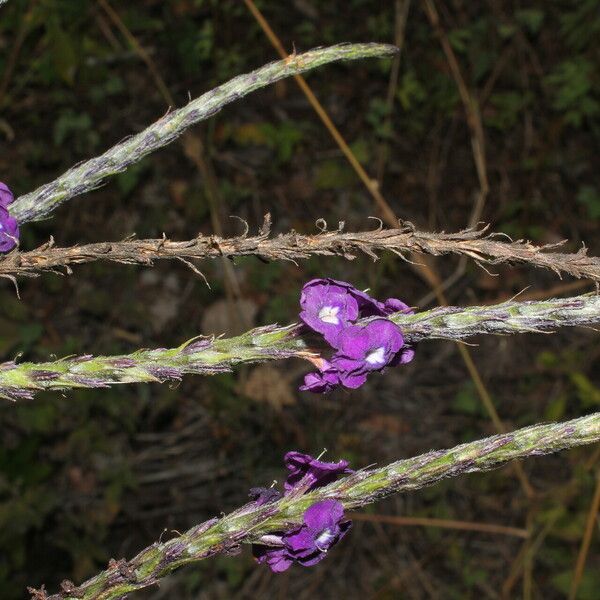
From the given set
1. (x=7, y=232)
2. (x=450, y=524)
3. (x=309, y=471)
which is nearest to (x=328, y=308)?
(x=309, y=471)

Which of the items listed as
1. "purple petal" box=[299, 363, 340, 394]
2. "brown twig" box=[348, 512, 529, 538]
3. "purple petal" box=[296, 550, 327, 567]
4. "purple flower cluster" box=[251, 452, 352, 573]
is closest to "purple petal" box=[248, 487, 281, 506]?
"purple flower cluster" box=[251, 452, 352, 573]

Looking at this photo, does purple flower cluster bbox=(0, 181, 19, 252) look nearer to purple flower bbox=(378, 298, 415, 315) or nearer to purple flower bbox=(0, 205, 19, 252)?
purple flower bbox=(0, 205, 19, 252)

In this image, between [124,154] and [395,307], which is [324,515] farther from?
[124,154]

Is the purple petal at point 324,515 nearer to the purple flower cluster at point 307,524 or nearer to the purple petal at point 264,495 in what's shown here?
the purple flower cluster at point 307,524

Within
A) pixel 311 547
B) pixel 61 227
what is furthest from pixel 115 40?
pixel 311 547

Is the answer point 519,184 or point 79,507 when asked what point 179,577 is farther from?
point 519,184

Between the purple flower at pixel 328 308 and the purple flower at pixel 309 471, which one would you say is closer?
the purple flower at pixel 328 308

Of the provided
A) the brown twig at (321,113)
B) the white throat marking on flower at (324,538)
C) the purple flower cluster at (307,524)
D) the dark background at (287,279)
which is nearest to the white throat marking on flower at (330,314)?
the purple flower cluster at (307,524)
